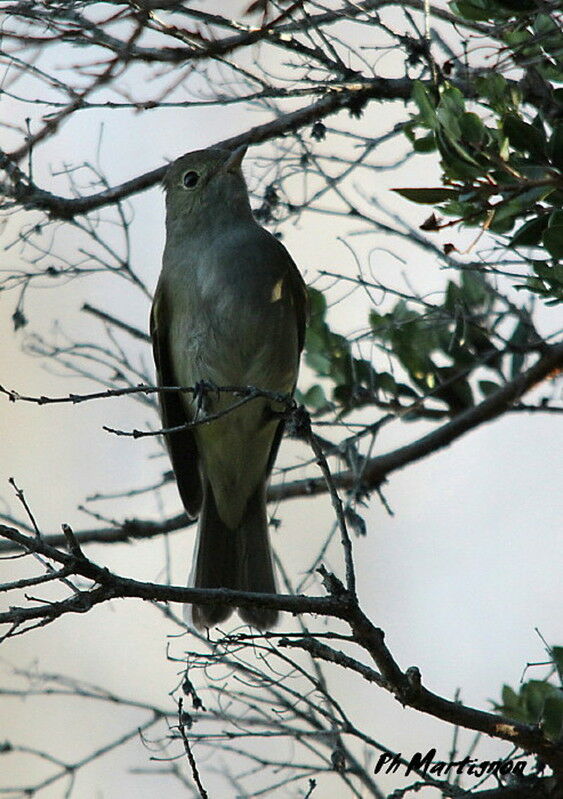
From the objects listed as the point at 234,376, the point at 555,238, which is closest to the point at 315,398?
the point at 234,376

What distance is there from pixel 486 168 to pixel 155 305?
118 inches

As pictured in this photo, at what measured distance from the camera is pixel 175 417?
585 cm

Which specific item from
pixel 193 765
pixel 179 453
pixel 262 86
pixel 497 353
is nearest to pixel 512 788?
pixel 193 765

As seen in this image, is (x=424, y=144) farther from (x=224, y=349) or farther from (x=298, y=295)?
(x=298, y=295)

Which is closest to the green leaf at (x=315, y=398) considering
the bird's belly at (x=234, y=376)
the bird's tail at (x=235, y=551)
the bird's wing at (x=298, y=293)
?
the bird's belly at (x=234, y=376)

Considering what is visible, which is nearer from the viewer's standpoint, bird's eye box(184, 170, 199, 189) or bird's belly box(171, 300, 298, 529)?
bird's belly box(171, 300, 298, 529)

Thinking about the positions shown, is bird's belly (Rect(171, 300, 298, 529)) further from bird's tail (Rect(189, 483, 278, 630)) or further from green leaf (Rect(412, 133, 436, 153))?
green leaf (Rect(412, 133, 436, 153))

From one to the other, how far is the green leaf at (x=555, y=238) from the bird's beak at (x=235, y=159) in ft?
7.95

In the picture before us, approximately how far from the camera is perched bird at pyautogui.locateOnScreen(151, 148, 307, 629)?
5.51m

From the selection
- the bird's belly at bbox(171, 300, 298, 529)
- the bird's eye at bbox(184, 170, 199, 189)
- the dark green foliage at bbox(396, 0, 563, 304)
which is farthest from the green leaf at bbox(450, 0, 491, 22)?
the bird's eye at bbox(184, 170, 199, 189)

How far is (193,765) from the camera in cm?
323

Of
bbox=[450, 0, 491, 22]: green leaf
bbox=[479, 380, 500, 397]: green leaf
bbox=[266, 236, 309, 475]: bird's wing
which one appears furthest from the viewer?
bbox=[266, 236, 309, 475]: bird's wing

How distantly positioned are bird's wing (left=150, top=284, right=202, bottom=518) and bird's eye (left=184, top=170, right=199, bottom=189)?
0.59 metres

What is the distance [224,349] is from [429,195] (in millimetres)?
2349
